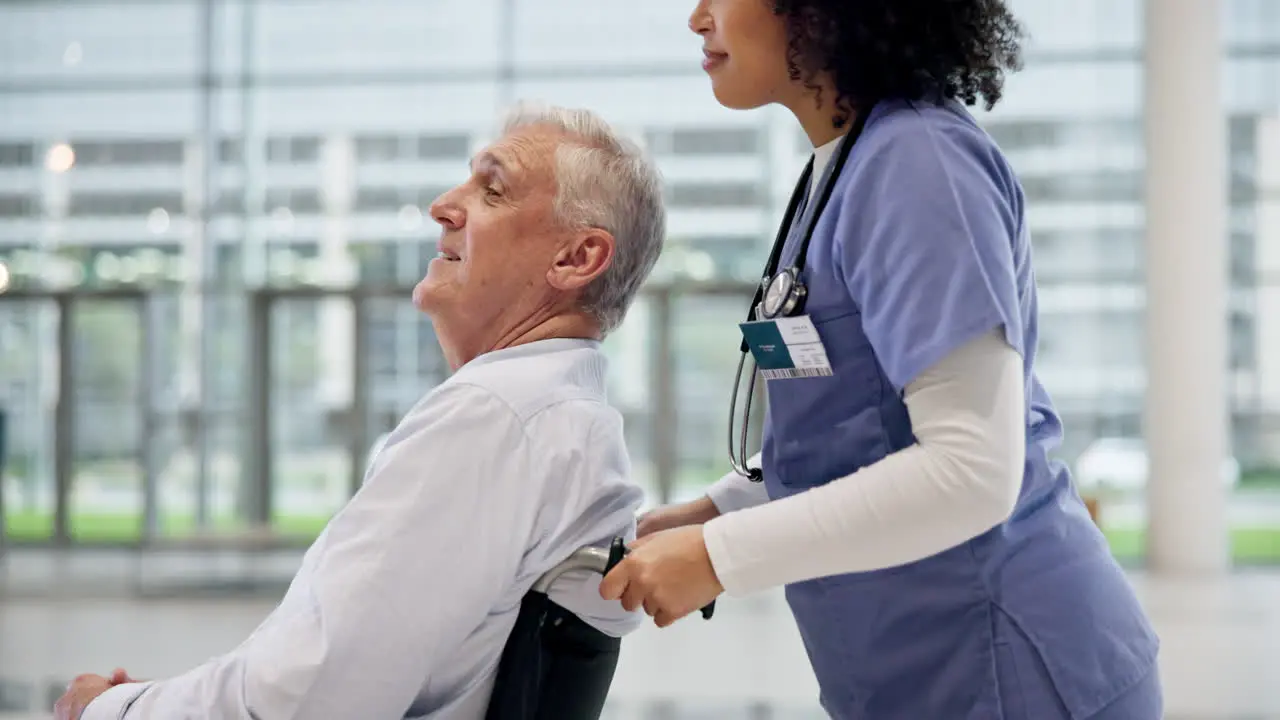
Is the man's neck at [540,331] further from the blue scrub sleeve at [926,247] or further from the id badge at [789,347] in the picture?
the blue scrub sleeve at [926,247]

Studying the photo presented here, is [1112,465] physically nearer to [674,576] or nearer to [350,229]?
[350,229]

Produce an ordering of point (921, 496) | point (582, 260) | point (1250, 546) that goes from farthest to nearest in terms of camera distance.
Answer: point (1250, 546), point (582, 260), point (921, 496)

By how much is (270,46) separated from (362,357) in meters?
3.42

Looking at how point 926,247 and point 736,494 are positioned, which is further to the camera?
point 736,494

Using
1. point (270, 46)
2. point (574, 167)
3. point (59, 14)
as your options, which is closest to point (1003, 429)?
point (574, 167)

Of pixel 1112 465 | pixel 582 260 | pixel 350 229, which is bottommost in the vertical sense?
pixel 1112 465

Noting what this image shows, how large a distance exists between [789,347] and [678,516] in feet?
1.57

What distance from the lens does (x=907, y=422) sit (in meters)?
1.20

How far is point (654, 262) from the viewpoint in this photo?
1.72m

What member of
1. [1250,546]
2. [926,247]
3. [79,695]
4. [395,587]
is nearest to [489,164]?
[395,587]

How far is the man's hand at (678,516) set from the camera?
1652 mm

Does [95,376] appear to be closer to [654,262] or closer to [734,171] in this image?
[734,171]

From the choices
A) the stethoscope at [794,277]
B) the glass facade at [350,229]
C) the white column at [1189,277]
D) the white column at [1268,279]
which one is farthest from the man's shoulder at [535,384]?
the white column at [1268,279]

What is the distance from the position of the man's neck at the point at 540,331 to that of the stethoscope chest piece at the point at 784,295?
0.41 metres
